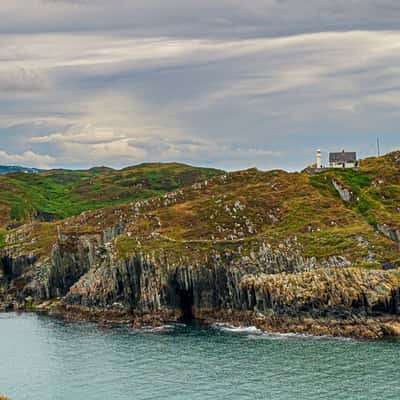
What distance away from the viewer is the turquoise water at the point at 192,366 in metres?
85.5

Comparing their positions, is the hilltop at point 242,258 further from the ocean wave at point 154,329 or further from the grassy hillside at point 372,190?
the ocean wave at point 154,329

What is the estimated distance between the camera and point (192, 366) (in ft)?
323

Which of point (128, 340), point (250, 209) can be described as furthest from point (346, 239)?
point (128, 340)

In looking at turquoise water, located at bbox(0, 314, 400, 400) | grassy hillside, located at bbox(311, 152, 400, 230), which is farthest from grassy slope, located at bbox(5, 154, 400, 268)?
turquoise water, located at bbox(0, 314, 400, 400)

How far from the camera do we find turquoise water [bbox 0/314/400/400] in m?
85.5

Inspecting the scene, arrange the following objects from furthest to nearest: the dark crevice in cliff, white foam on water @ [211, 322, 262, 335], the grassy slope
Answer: the grassy slope → the dark crevice in cliff → white foam on water @ [211, 322, 262, 335]

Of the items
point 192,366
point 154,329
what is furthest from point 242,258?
point 192,366

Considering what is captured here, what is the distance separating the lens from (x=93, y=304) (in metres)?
141

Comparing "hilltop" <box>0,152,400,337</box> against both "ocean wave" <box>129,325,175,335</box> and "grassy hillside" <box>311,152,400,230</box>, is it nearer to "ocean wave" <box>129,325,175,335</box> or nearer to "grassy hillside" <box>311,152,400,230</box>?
"grassy hillside" <box>311,152,400,230</box>

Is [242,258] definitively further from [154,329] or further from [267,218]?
[154,329]

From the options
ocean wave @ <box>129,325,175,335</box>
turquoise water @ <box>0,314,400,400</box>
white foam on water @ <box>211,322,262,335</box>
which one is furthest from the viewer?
ocean wave @ <box>129,325,175,335</box>

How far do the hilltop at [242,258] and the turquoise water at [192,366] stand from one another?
30.8 feet

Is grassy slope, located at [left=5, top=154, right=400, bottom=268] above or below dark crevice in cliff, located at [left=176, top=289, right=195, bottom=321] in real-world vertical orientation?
above

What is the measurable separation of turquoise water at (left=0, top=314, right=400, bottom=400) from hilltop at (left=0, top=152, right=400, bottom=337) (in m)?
9.38
